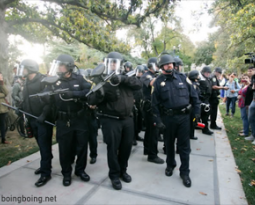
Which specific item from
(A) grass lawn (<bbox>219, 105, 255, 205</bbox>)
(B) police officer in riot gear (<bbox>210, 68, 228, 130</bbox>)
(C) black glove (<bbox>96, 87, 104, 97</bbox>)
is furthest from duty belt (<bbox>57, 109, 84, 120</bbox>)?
(B) police officer in riot gear (<bbox>210, 68, 228, 130</bbox>)

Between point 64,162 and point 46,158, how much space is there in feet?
1.15

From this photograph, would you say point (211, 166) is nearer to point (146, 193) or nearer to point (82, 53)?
point (146, 193)

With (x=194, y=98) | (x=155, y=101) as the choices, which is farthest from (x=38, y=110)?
(x=194, y=98)

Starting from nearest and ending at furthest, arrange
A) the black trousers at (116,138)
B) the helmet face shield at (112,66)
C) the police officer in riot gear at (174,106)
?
the helmet face shield at (112,66)
the black trousers at (116,138)
the police officer in riot gear at (174,106)

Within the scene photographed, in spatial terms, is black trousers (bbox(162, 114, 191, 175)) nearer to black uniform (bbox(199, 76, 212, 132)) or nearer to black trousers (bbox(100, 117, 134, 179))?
black trousers (bbox(100, 117, 134, 179))

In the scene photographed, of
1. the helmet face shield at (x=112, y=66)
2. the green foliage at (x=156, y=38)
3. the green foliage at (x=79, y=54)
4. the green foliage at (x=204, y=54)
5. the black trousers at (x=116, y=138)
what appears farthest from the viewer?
the green foliage at (x=204, y=54)

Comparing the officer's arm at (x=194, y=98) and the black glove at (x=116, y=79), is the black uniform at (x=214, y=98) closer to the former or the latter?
the officer's arm at (x=194, y=98)

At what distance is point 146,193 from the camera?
10.4ft

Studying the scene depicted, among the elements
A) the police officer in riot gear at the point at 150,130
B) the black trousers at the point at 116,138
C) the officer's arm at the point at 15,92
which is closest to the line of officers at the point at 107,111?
the black trousers at the point at 116,138

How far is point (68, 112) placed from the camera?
3.32 meters

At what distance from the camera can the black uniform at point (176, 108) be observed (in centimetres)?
346

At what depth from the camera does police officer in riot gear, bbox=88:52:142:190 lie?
311cm

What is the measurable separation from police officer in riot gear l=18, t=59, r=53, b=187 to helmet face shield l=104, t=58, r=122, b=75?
1.26 metres

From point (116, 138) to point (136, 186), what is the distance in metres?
0.88
